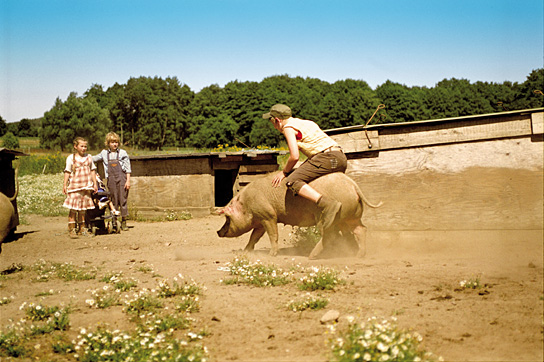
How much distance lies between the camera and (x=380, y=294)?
5395 mm

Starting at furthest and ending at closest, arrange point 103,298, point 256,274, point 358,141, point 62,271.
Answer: point 358,141 < point 62,271 < point 256,274 < point 103,298

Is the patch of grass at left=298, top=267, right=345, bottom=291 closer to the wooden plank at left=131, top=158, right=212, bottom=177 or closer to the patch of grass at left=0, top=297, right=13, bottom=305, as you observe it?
the patch of grass at left=0, top=297, right=13, bottom=305

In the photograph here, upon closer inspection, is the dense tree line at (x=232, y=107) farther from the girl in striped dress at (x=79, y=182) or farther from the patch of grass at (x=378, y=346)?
the patch of grass at (x=378, y=346)

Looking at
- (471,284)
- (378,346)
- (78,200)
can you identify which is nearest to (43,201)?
(78,200)

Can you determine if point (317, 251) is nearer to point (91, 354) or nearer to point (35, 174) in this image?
point (91, 354)

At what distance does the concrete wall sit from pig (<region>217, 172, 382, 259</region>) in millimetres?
704

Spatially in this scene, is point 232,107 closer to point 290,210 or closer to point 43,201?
point 43,201

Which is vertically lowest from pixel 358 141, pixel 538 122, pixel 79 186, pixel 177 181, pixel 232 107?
pixel 177 181

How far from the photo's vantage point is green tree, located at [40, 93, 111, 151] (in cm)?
7088

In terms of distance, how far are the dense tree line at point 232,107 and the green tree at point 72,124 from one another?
0.13m

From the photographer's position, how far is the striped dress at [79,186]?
11.3 metres

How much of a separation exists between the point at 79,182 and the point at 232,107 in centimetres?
7300

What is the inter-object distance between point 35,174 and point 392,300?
38.8 meters

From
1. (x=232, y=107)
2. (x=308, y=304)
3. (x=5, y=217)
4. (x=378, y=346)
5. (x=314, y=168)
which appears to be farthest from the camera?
(x=232, y=107)
